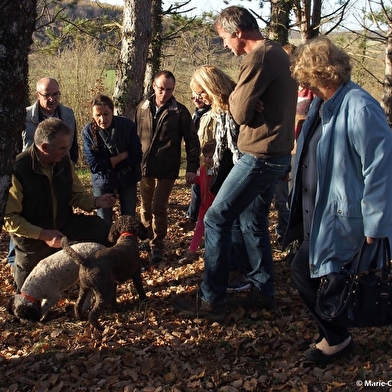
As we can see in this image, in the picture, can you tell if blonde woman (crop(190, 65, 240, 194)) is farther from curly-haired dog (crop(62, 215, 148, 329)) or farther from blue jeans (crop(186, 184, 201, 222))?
blue jeans (crop(186, 184, 201, 222))

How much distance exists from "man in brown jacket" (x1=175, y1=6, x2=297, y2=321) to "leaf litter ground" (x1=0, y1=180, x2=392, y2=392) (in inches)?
15.3

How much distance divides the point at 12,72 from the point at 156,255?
11.0 feet

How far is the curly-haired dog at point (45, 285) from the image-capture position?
4543mm

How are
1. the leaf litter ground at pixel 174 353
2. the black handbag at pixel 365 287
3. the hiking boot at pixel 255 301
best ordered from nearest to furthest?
the black handbag at pixel 365 287 → the leaf litter ground at pixel 174 353 → the hiking boot at pixel 255 301

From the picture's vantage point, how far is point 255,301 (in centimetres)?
467

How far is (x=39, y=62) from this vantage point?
1416 cm

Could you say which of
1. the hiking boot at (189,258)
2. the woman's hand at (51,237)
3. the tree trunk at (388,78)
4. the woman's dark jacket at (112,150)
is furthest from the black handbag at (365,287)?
the tree trunk at (388,78)

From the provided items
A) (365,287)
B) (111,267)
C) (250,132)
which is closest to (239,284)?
(111,267)

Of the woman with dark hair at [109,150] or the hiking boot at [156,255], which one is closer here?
the woman with dark hair at [109,150]

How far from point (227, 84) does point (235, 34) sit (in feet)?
2.09

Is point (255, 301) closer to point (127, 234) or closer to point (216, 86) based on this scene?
point (127, 234)

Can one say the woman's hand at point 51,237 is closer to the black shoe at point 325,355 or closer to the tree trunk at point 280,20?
the black shoe at point 325,355

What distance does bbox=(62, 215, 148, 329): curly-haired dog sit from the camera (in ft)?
14.3

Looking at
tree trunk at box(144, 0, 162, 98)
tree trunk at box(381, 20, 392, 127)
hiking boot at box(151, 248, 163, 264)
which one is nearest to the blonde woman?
hiking boot at box(151, 248, 163, 264)
